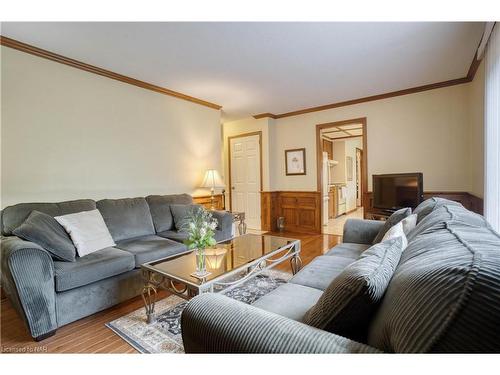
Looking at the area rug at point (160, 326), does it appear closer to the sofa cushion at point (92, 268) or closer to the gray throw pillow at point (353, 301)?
the sofa cushion at point (92, 268)

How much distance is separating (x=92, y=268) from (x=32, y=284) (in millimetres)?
369

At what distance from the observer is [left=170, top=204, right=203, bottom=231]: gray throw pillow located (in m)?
3.19

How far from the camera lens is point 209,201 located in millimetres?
4543

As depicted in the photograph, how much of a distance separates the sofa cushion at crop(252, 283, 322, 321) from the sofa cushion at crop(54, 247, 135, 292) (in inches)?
54.7

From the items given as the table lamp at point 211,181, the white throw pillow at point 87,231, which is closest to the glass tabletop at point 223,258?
the white throw pillow at point 87,231

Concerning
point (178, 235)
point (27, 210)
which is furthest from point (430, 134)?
point (27, 210)

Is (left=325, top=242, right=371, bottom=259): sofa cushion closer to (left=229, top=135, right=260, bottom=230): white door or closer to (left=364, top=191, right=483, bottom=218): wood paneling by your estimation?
(left=364, top=191, right=483, bottom=218): wood paneling

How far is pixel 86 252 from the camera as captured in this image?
219cm

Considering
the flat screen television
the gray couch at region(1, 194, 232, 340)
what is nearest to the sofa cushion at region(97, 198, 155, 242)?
the gray couch at region(1, 194, 232, 340)

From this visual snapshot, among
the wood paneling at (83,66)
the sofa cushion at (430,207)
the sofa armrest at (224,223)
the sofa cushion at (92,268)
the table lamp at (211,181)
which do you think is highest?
the wood paneling at (83,66)

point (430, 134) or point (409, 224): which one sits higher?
point (430, 134)

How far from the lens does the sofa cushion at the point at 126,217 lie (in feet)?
8.90

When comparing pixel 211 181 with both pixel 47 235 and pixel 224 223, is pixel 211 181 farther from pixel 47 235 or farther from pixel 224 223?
pixel 47 235

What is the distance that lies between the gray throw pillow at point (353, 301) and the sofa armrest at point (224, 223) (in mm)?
2401
